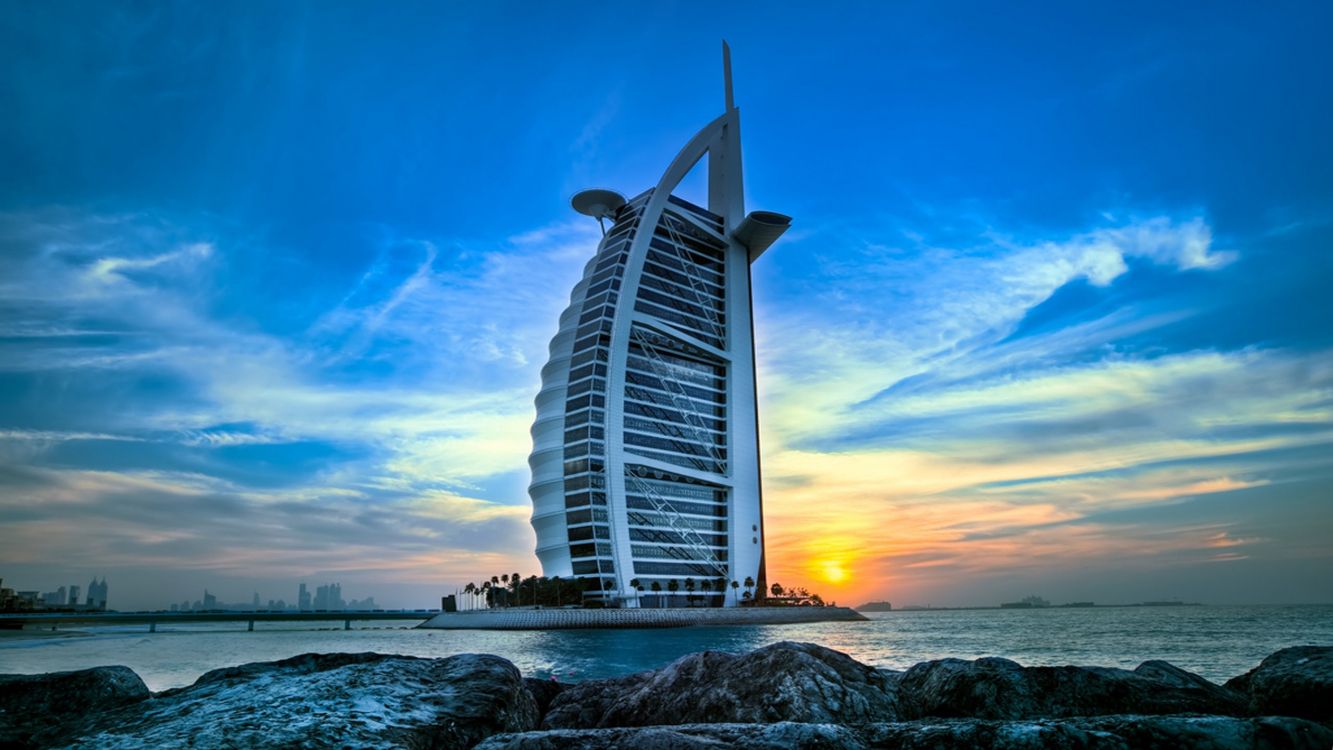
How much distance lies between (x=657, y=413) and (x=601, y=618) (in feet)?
121

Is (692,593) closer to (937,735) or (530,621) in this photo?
(530,621)

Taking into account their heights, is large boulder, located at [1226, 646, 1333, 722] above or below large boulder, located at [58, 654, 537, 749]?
below

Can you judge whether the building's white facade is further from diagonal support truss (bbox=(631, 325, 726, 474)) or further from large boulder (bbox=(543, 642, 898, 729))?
large boulder (bbox=(543, 642, 898, 729))

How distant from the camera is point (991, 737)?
649 centimetres

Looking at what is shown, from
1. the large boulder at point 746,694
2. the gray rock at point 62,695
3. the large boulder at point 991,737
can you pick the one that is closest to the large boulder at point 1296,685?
the large boulder at point 991,737

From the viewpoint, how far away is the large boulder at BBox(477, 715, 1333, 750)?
20.5 ft

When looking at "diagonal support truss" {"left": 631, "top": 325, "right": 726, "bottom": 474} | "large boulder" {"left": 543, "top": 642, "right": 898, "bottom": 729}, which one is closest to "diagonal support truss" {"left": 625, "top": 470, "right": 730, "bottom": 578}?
"diagonal support truss" {"left": 631, "top": 325, "right": 726, "bottom": 474}

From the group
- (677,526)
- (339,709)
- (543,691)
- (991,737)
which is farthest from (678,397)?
(991,737)

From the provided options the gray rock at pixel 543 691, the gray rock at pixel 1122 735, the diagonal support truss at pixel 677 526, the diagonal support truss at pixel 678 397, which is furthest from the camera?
the diagonal support truss at pixel 678 397

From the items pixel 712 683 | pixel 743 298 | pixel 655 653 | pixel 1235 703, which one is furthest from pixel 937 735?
pixel 743 298

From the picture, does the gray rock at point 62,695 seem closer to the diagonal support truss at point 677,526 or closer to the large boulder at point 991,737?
the large boulder at point 991,737

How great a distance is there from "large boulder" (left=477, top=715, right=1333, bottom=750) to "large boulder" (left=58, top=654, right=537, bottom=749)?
927 millimetres

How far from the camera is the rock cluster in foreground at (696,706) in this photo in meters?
6.37

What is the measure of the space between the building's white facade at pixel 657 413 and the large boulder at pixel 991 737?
10979 cm
